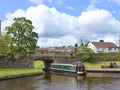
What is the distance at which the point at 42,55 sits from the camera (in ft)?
308

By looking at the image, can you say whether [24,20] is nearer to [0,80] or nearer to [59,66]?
[59,66]

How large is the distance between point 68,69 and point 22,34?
108ft

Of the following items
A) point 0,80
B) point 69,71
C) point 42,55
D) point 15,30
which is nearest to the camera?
point 0,80

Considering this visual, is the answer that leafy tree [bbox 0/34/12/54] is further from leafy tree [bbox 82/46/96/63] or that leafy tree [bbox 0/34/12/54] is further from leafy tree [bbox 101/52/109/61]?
leafy tree [bbox 101/52/109/61]

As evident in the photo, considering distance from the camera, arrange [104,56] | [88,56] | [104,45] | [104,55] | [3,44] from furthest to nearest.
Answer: [104,45]
[104,55]
[104,56]
[88,56]
[3,44]

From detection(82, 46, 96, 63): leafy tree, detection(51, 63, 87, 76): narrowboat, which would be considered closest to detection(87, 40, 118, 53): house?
detection(82, 46, 96, 63): leafy tree

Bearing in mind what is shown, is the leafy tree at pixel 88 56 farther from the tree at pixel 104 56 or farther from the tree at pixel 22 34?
the tree at pixel 22 34

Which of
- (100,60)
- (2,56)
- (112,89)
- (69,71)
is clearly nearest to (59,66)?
(69,71)

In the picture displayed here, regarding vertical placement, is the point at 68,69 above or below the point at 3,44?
below

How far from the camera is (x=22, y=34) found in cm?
11069

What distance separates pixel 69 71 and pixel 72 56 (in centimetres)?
2169

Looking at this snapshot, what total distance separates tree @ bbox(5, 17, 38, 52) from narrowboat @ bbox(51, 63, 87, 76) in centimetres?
2134

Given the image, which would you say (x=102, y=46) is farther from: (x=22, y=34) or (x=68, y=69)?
(x=68, y=69)

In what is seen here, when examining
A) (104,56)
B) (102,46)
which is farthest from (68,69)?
(102,46)
